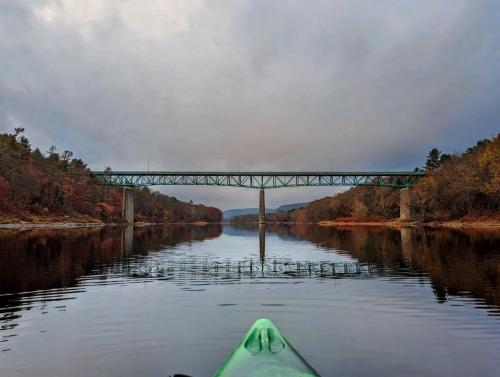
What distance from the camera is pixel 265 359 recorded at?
6.60 m

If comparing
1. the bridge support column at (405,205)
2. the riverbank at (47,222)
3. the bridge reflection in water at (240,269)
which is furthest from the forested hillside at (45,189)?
the bridge support column at (405,205)

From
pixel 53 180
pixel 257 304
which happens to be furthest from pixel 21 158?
pixel 257 304

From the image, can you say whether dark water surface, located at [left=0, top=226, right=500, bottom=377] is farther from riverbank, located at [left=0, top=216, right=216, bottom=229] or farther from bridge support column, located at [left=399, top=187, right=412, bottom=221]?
bridge support column, located at [left=399, top=187, right=412, bottom=221]

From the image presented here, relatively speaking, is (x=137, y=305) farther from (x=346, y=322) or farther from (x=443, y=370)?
(x=443, y=370)

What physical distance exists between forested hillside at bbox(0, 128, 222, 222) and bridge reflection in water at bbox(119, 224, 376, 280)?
265 feet

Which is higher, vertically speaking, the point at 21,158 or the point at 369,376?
the point at 21,158

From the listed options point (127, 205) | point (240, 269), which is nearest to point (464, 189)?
point (240, 269)

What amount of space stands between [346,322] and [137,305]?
281 inches

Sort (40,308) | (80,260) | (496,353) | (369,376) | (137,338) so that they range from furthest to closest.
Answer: (80,260)
(40,308)
(137,338)
(496,353)
(369,376)

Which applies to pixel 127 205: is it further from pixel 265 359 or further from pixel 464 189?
pixel 265 359

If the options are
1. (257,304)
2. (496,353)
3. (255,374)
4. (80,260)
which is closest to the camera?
(255,374)

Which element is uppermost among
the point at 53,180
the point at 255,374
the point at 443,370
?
the point at 53,180

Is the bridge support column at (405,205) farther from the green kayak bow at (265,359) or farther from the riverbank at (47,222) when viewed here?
the green kayak bow at (265,359)

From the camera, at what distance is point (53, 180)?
12256 centimetres
